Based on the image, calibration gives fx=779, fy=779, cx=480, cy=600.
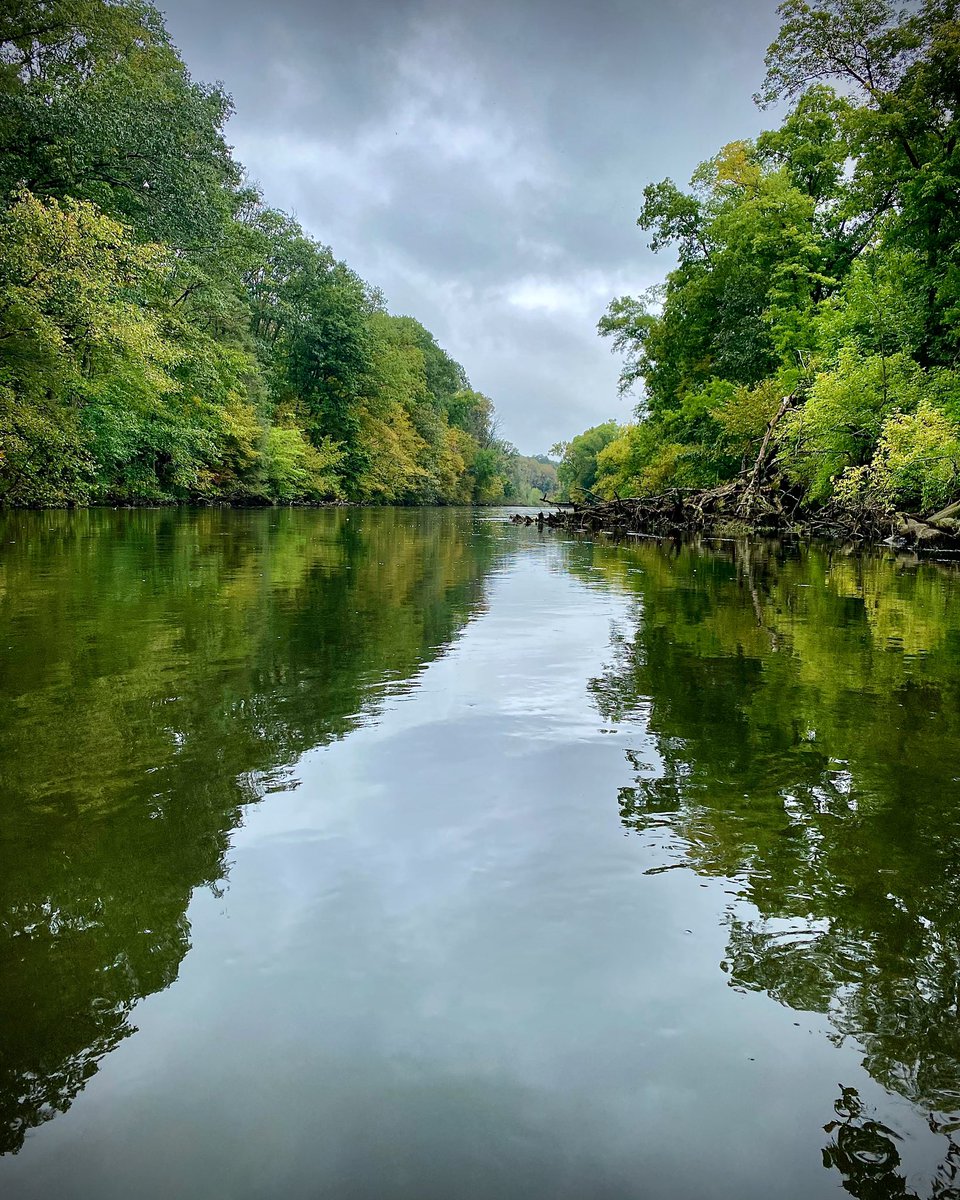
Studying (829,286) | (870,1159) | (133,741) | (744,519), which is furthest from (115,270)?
(829,286)

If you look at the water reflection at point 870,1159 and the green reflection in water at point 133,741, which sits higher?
the green reflection in water at point 133,741

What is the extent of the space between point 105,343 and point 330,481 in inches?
1502

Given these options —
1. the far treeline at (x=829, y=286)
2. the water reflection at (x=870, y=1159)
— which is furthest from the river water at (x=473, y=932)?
the far treeline at (x=829, y=286)

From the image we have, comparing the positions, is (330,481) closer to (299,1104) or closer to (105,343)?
(105,343)

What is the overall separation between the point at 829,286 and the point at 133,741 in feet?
102

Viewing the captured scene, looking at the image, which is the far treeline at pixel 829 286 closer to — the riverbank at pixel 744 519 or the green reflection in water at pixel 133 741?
the riverbank at pixel 744 519

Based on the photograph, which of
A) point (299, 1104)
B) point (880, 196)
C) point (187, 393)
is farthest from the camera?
point (187, 393)

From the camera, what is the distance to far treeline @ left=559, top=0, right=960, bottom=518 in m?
17.7

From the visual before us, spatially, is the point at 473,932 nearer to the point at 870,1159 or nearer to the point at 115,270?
the point at 870,1159

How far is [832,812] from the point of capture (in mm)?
3240

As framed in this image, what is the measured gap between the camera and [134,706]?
445 centimetres

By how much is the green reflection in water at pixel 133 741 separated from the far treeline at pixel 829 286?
13.3 meters

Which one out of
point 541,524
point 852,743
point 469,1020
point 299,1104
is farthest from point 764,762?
point 541,524

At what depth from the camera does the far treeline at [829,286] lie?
1767 centimetres
